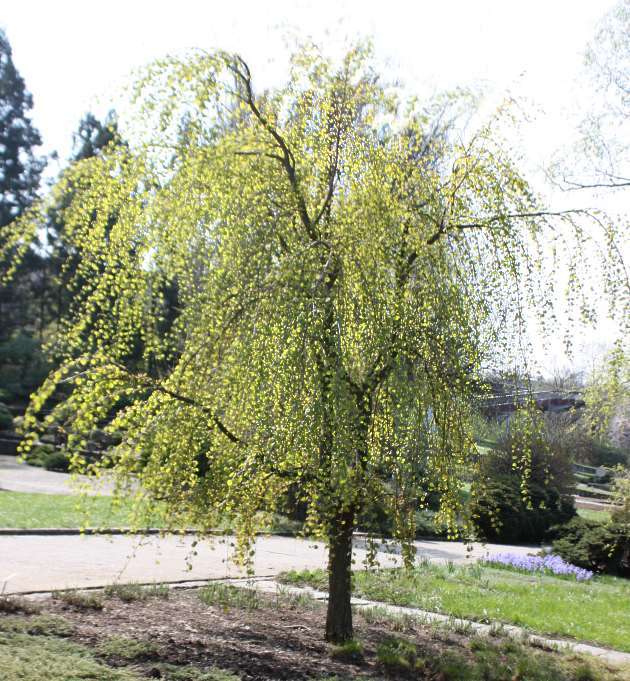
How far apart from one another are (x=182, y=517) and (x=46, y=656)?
1351mm

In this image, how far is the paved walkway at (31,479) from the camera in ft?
62.7

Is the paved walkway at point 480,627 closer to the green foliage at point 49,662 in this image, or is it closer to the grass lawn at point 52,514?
the grass lawn at point 52,514

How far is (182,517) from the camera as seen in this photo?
579 centimetres

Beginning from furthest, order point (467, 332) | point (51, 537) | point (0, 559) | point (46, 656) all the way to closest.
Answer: point (51, 537) < point (0, 559) < point (467, 332) < point (46, 656)

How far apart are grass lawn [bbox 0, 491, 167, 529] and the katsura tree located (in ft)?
18.2

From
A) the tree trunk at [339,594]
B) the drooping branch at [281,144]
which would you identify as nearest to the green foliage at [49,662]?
the tree trunk at [339,594]

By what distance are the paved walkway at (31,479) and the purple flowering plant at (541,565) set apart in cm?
819

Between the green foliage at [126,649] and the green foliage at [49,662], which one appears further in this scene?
the green foliage at [126,649]

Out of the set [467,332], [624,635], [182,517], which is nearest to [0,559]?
[182,517]

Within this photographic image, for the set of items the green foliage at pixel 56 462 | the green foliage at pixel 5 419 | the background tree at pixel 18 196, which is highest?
the background tree at pixel 18 196

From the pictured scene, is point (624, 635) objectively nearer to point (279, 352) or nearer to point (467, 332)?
point (467, 332)

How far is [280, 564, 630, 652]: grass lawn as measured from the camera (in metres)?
8.55

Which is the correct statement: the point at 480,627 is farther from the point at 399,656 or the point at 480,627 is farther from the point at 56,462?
the point at 56,462

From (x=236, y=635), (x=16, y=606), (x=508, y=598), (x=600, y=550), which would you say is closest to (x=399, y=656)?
(x=236, y=635)
